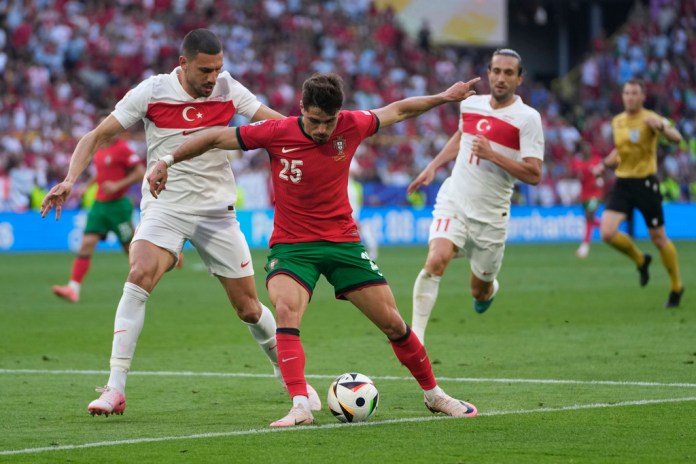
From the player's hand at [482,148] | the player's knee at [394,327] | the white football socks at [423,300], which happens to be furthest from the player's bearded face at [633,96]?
the player's knee at [394,327]

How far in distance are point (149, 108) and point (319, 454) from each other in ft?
Result: 10.1

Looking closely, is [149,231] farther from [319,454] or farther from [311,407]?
[319,454]

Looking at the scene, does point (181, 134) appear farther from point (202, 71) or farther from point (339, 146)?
point (339, 146)

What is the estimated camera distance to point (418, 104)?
311 inches

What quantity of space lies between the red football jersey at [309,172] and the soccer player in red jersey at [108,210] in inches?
357

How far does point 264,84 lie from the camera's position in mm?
34031

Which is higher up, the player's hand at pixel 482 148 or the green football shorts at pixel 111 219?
the player's hand at pixel 482 148

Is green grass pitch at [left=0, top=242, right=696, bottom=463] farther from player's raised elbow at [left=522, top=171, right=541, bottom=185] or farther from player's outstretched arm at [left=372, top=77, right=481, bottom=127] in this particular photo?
player's outstretched arm at [left=372, top=77, right=481, bottom=127]

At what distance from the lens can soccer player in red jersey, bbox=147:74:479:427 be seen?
754 centimetres

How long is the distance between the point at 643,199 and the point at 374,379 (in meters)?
6.54

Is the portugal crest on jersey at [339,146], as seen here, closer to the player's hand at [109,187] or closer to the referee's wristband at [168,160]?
the referee's wristband at [168,160]

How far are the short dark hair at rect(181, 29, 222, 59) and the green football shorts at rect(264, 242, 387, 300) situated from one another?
146cm

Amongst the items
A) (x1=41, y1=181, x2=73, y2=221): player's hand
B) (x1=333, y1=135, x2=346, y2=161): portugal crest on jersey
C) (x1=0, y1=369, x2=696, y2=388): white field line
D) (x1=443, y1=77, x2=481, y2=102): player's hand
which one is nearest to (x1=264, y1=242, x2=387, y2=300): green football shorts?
(x1=333, y1=135, x2=346, y2=161): portugal crest on jersey

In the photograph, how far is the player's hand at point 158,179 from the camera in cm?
745
